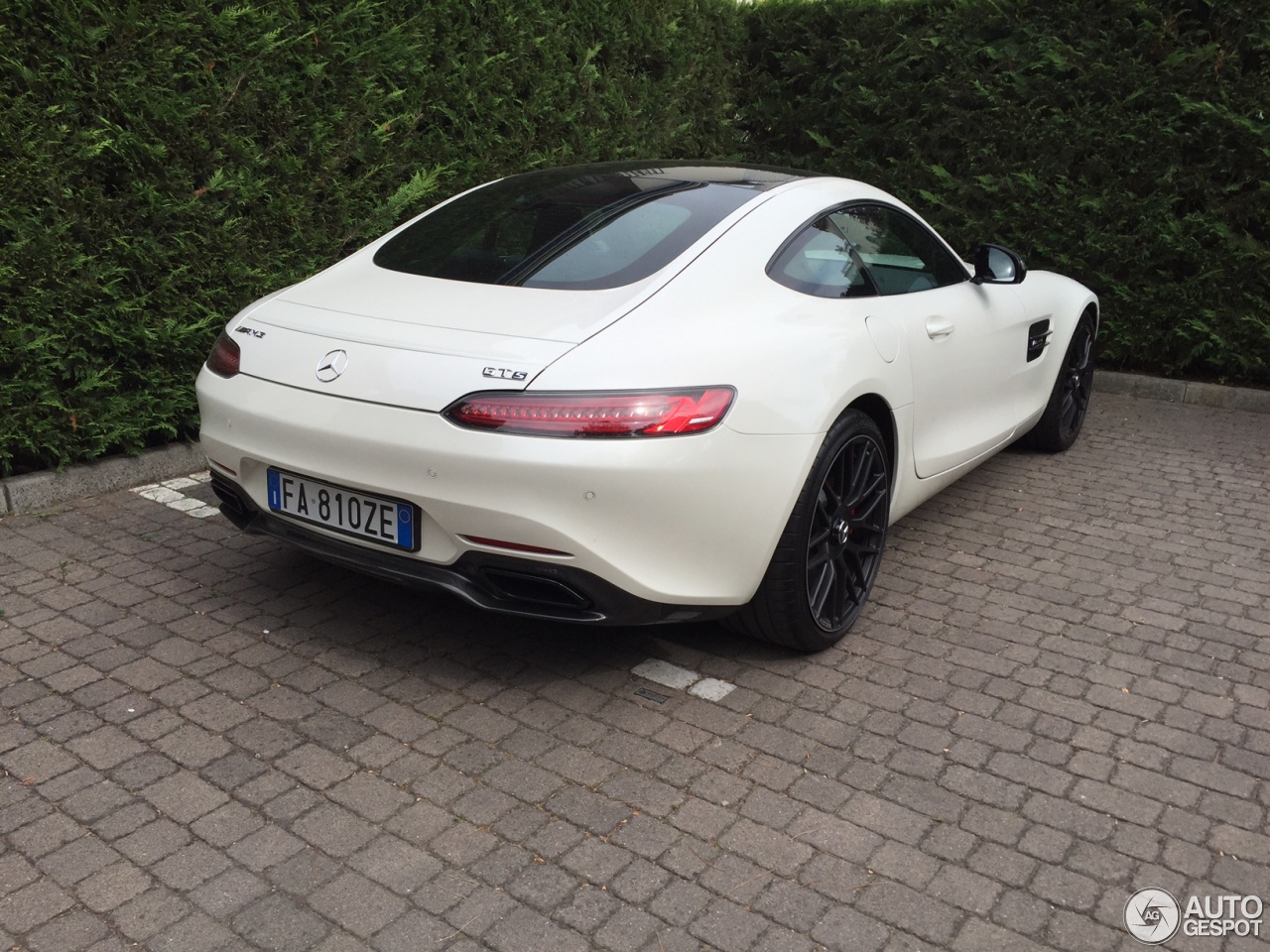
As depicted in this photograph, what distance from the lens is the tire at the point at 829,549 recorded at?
3.47 meters

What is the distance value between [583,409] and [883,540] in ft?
5.13

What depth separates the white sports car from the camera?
9.85ft

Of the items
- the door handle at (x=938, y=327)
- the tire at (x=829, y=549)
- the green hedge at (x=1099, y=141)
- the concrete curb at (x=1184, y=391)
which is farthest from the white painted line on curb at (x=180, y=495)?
the green hedge at (x=1099, y=141)

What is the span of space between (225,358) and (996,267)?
3254 mm

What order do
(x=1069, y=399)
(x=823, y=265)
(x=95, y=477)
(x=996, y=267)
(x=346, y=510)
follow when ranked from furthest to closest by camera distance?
1. (x=1069, y=399)
2. (x=95, y=477)
3. (x=996, y=267)
4. (x=823, y=265)
5. (x=346, y=510)

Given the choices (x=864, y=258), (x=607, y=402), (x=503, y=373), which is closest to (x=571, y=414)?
(x=607, y=402)

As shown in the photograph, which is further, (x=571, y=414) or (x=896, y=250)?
(x=896, y=250)

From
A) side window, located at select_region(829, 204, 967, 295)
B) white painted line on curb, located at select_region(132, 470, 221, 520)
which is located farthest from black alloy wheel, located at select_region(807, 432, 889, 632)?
white painted line on curb, located at select_region(132, 470, 221, 520)

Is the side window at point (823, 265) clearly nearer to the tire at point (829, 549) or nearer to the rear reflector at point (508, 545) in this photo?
the tire at point (829, 549)

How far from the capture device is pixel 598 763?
122 inches

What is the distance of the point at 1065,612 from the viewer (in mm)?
4195

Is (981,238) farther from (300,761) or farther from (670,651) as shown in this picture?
(300,761)

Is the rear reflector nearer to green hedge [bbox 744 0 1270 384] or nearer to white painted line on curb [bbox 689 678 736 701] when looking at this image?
white painted line on curb [bbox 689 678 736 701]
